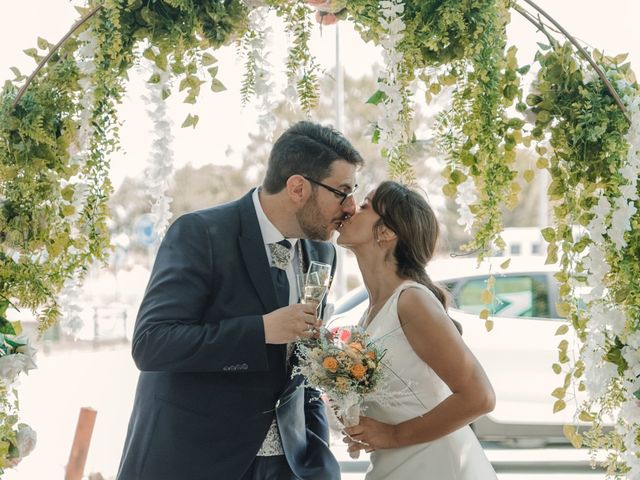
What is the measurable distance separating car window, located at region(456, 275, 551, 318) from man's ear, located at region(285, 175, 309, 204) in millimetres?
3558

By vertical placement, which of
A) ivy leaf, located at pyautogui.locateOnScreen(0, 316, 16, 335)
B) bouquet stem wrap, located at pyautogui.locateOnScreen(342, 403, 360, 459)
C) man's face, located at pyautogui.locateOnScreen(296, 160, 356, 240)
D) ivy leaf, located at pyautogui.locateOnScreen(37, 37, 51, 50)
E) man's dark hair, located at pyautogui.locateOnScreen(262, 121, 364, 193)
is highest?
ivy leaf, located at pyautogui.locateOnScreen(37, 37, 51, 50)

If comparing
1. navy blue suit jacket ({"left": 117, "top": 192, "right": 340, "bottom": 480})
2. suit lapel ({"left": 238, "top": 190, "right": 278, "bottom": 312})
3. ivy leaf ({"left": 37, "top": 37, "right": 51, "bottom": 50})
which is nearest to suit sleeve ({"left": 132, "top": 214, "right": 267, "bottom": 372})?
navy blue suit jacket ({"left": 117, "top": 192, "right": 340, "bottom": 480})

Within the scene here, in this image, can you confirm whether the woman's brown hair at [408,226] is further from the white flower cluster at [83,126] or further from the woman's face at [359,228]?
the white flower cluster at [83,126]

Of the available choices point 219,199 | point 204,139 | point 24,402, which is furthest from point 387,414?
point 219,199

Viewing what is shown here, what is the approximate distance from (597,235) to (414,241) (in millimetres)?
534

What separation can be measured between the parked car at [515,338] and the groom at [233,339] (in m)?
3.27

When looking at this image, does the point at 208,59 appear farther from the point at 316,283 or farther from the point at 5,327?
the point at 5,327

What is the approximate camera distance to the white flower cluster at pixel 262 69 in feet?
7.57

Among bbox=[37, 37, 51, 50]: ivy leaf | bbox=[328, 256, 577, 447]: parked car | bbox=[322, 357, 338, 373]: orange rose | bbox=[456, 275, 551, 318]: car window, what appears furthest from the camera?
bbox=[456, 275, 551, 318]: car window

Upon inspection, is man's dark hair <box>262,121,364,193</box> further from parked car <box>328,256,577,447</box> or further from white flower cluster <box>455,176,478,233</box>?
parked car <box>328,256,577,447</box>

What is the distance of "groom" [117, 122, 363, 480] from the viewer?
2174 millimetres

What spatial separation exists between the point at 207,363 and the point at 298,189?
2.06 feet

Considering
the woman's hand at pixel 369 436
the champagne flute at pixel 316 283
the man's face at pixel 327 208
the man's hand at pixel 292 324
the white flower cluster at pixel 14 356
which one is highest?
the man's face at pixel 327 208

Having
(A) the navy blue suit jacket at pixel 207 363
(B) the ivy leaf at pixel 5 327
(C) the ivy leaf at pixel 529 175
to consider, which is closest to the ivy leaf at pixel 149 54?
(A) the navy blue suit jacket at pixel 207 363
